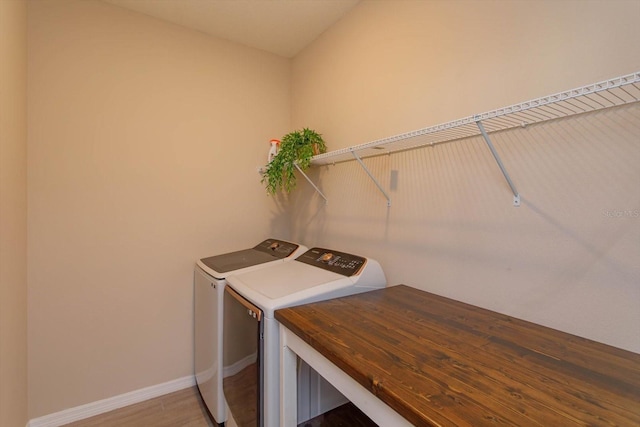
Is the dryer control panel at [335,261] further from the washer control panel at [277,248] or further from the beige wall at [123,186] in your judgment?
the beige wall at [123,186]

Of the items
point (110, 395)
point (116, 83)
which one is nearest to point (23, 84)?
point (116, 83)

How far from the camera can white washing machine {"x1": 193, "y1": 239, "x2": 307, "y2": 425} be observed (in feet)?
5.30

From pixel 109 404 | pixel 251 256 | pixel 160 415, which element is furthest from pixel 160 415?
pixel 251 256

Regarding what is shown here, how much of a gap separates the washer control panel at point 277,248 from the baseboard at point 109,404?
1.03 metres

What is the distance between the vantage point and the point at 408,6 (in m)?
1.50

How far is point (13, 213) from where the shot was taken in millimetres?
1362

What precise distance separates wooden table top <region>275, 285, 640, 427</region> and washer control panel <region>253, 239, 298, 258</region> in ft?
2.71

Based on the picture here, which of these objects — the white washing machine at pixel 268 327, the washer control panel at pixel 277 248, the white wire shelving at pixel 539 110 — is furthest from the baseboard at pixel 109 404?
the white wire shelving at pixel 539 110

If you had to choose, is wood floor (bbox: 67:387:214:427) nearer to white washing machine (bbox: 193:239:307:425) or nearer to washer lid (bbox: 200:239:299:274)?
white washing machine (bbox: 193:239:307:425)

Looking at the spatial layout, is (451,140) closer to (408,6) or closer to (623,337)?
(408,6)

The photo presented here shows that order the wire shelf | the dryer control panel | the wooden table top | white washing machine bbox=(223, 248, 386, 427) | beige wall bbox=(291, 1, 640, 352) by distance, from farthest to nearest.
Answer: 1. the dryer control panel
2. white washing machine bbox=(223, 248, 386, 427)
3. beige wall bbox=(291, 1, 640, 352)
4. the wire shelf
5. the wooden table top

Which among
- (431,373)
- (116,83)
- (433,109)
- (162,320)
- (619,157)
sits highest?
(116,83)

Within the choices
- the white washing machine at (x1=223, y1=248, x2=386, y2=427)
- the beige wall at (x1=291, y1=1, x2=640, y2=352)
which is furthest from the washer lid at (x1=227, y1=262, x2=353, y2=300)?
the beige wall at (x1=291, y1=1, x2=640, y2=352)

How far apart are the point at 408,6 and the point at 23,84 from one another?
199 centimetres
